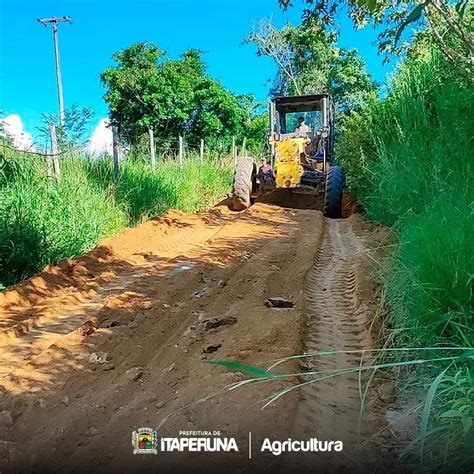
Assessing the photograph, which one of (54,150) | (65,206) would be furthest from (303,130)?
(65,206)

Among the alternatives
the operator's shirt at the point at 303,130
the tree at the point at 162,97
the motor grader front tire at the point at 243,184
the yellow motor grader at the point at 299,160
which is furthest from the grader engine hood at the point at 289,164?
the tree at the point at 162,97

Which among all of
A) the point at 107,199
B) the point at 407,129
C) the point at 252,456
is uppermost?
the point at 407,129

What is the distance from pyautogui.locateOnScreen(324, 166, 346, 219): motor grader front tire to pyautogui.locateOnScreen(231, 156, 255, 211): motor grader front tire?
172 centimetres

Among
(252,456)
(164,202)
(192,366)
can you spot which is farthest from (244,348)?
(164,202)

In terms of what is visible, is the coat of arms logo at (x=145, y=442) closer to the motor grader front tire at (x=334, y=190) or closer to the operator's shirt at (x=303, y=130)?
the motor grader front tire at (x=334, y=190)

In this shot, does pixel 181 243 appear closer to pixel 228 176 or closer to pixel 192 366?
pixel 192 366

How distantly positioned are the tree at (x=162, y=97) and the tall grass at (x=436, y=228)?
1137cm

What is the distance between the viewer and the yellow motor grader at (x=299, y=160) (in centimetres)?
935

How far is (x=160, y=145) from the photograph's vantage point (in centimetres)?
1427

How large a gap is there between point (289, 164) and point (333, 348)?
22.4ft

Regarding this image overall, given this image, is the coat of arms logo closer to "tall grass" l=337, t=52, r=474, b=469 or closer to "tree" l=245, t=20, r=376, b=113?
"tall grass" l=337, t=52, r=474, b=469

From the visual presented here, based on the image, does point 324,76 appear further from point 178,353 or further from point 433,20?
point 178,353

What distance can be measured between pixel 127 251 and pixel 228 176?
881 cm

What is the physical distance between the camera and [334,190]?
357 inches
